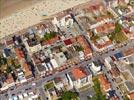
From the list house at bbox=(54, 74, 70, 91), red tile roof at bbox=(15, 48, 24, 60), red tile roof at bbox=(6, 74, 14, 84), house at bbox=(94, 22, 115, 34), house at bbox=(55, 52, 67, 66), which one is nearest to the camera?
house at bbox=(54, 74, 70, 91)

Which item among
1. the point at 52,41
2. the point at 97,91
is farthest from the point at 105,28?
the point at 97,91

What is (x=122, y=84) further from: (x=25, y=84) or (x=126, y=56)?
(x=25, y=84)

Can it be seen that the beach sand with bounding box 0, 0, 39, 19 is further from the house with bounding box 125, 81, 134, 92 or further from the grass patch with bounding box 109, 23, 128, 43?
the house with bounding box 125, 81, 134, 92

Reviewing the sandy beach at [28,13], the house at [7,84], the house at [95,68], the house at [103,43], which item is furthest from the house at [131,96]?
the sandy beach at [28,13]

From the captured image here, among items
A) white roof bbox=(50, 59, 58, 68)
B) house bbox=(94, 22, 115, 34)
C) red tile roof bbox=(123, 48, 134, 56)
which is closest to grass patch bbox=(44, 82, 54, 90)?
white roof bbox=(50, 59, 58, 68)

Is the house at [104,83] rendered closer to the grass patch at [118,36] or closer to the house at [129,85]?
the house at [129,85]

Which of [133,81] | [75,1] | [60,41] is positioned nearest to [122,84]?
[133,81]
